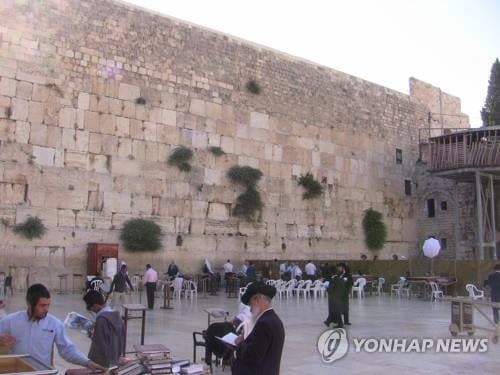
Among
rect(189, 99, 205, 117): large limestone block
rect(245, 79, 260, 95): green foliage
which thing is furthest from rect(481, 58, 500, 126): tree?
rect(189, 99, 205, 117): large limestone block

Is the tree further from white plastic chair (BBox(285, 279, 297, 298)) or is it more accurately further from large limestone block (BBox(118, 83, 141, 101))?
large limestone block (BBox(118, 83, 141, 101))

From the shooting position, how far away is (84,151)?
14.7 m

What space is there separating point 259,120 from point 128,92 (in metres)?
4.95

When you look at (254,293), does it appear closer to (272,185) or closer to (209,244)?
(209,244)

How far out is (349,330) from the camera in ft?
28.3

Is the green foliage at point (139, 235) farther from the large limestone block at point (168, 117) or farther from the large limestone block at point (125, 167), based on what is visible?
the large limestone block at point (168, 117)

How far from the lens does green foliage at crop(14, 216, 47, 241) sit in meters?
13.4

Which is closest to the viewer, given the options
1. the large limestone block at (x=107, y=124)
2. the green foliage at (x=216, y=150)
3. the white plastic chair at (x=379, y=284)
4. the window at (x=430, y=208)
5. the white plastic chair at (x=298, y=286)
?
the white plastic chair at (x=298, y=286)

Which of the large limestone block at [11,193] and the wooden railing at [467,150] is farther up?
the wooden railing at [467,150]

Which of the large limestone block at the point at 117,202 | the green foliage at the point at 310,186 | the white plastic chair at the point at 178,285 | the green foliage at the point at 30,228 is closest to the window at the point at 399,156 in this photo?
the green foliage at the point at 310,186

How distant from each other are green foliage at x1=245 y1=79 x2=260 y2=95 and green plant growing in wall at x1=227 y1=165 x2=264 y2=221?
8.93ft

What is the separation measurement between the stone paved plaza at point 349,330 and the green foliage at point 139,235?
2.15 metres

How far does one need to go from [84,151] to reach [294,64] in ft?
29.5

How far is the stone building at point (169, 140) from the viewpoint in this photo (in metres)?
14.0
